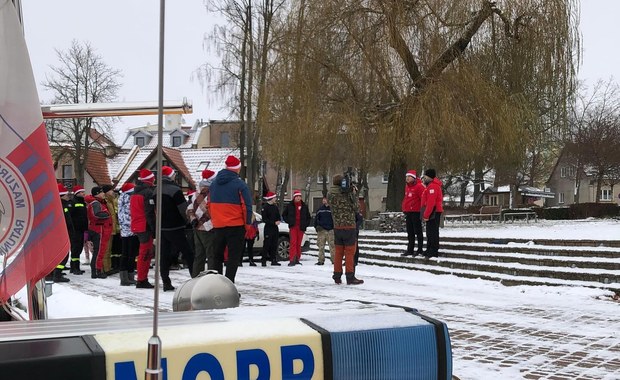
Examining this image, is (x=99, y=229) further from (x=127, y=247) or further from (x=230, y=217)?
(x=230, y=217)

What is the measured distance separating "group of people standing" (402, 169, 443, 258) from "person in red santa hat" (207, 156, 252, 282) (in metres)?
6.06

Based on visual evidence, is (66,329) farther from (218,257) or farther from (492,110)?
(492,110)

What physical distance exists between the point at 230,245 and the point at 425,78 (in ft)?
47.8

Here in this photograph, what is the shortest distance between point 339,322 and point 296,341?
0.22 m

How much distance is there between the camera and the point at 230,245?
30.3 ft

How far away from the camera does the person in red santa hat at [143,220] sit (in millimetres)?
10414

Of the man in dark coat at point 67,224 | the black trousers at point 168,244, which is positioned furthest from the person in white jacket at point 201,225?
the man in dark coat at point 67,224

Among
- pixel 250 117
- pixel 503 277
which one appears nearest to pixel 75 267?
pixel 503 277

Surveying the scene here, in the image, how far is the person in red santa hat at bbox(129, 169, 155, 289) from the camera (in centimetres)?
1041

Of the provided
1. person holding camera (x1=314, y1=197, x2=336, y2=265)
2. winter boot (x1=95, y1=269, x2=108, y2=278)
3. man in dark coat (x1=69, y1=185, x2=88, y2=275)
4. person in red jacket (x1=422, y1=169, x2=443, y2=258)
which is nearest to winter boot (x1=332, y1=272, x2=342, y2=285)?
person in red jacket (x1=422, y1=169, x2=443, y2=258)

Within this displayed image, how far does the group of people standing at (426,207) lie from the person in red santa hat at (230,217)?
6063 millimetres

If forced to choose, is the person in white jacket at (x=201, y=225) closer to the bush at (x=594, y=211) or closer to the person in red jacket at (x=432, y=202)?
the person in red jacket at (x=432, y=202)

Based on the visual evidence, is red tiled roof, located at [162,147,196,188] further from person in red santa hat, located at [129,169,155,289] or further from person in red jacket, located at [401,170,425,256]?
person in red santa hat, located at [129,169,155,289]

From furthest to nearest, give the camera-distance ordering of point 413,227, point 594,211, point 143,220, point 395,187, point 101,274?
point 594,211
point 395,187
point 413,227
point 101,274
point 143,220
